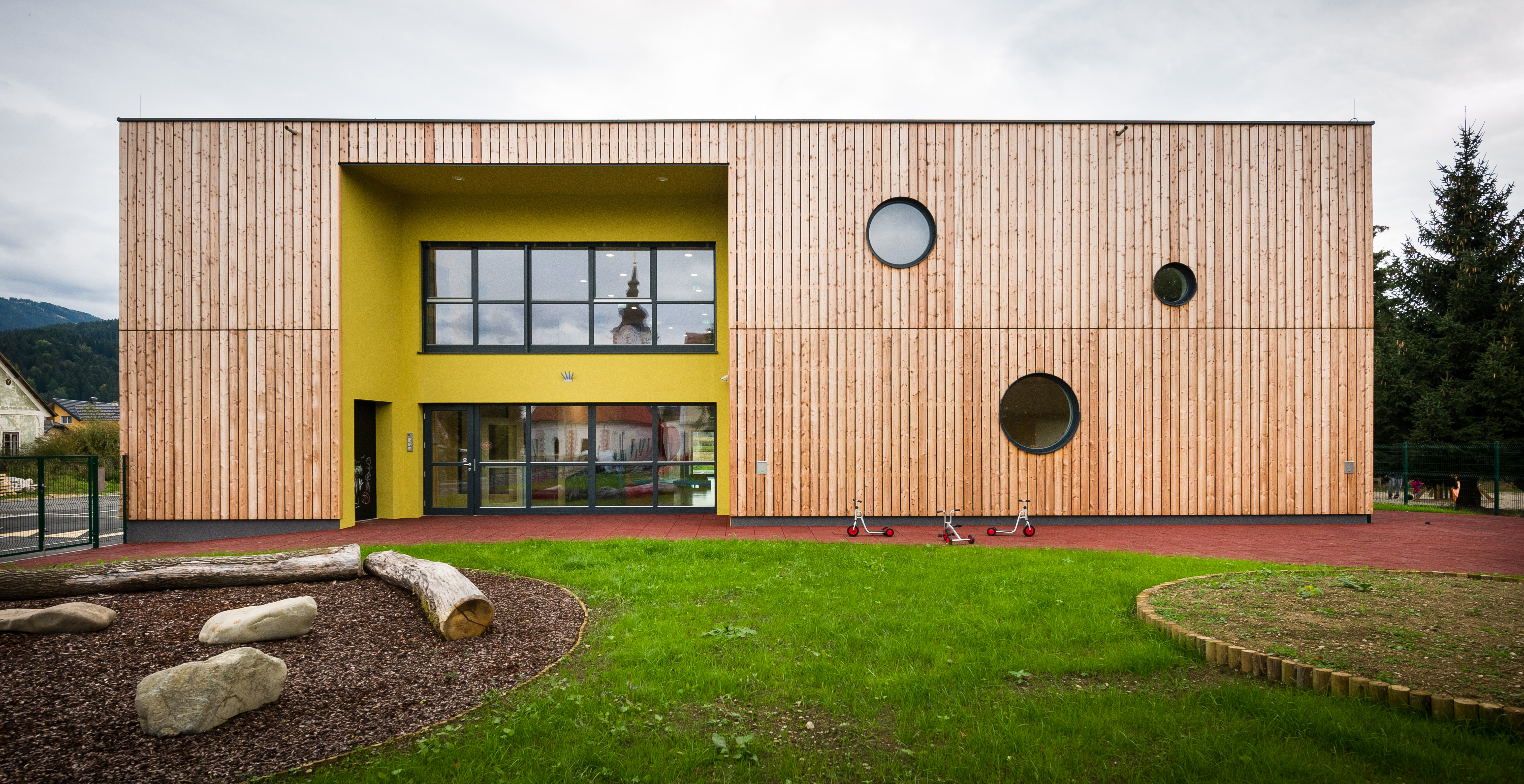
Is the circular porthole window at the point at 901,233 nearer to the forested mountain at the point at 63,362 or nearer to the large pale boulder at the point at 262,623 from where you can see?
the large pale boulder at the point at 262,623

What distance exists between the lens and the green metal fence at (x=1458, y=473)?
494 inches

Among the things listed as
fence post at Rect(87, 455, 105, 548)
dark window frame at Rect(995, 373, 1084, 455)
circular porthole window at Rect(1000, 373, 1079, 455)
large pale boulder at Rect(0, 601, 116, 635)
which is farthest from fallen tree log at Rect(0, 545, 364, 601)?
circular porthole window at Rect(1000, 373, 1079, 455)

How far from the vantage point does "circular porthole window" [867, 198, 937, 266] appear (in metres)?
10.1

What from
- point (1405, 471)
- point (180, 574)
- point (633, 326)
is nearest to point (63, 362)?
point (633, 326)

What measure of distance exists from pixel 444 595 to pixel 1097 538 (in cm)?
847

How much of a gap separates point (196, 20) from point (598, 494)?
12.6 m

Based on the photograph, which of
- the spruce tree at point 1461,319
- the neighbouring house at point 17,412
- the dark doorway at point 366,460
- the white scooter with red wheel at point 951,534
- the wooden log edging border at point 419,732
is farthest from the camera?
the neighbouring house at point 17,412

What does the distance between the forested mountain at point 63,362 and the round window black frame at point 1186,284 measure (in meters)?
72.8

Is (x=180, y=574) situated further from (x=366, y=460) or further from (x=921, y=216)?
(x=921, y=216)

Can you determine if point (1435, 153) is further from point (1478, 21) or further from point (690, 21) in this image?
point (690, 21)

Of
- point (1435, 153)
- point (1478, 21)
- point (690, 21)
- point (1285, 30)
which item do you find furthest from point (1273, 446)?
point (690, 21)

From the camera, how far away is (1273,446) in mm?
9977

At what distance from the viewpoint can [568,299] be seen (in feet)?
38.0

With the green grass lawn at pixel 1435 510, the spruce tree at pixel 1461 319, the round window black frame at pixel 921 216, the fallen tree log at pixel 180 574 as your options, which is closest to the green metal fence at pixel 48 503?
the fallen tree log at pixel 180 574
